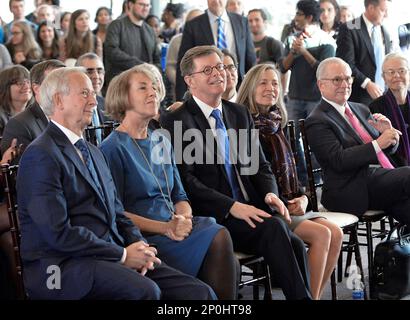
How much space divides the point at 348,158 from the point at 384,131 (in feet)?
1.20

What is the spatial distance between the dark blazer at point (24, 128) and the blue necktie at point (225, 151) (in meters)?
0.86

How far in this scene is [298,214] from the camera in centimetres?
422

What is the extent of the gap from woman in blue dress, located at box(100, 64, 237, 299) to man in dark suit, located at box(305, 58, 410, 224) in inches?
46.6

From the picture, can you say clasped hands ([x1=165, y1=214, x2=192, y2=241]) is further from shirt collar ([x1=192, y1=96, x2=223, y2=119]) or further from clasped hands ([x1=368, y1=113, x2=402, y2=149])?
clasped hands ([x1=368, y1=113, x2=402, y2=149])

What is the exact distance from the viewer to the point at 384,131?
4.90 metres

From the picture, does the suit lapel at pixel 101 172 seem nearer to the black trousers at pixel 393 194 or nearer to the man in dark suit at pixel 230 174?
the man in dark suit at pixel 230 174

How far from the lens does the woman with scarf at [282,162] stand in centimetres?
411

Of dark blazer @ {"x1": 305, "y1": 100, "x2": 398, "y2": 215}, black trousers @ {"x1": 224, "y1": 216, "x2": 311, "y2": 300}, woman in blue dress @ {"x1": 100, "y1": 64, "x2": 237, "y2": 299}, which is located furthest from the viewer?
dark blazer @ {"x1": 305, "y1": 100, "x2": 398, "y2": 215}

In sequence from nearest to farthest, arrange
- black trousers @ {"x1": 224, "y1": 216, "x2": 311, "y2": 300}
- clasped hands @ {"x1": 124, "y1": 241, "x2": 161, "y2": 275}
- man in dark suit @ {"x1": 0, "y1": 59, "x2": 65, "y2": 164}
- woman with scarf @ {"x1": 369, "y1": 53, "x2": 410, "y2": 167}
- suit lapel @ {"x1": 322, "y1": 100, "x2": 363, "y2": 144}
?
clasped hands @ {"x1": 124, "y1": 241, "x2": 161, "y2": 275}, black trousers @ {"x1": 224, "y1": 216, "x2": 311, "y2": 300}, man in dark suit @ {"x1": 0, "y1": 59, "x2": 65, "y2": 164}, suit lapel @ {"x1": 322, "y1": 100, "x2": 363, "y2": 144}, woman with scarf @ {"x1": 369, "y1": 53, "x2": 410, "y2": 167}

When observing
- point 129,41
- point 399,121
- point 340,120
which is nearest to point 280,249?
point 340,120

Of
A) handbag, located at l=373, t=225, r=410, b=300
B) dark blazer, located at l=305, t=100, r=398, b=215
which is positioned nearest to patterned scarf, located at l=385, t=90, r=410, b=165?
dark blazer, located at l=305, t=100, r=398, b=215

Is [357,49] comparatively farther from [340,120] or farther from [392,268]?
[392,268]

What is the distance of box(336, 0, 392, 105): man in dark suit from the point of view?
272 inches
